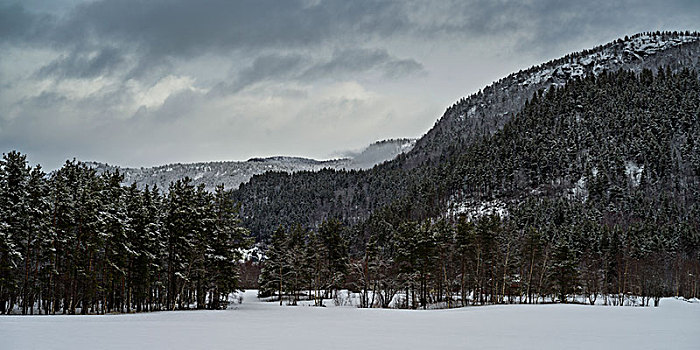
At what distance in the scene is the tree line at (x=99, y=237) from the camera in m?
36.7

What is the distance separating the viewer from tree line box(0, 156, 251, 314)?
36719mm

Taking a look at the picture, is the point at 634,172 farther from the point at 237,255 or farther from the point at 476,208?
the point at 237,255

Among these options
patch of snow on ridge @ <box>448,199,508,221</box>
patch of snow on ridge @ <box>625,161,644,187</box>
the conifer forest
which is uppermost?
patch of snow on ridge @ <box>625,161,644,187</box>

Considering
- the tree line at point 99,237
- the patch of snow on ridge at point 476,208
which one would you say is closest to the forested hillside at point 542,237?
the patch of snow on ridge at point 476,208

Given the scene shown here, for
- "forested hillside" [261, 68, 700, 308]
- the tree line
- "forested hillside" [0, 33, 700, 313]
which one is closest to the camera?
the tree line

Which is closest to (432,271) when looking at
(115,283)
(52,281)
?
(115,283)

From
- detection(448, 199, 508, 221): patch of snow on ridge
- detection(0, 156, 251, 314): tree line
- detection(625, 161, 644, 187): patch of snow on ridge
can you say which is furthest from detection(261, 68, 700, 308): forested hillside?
detection(0, 156, 251, 314): tree line

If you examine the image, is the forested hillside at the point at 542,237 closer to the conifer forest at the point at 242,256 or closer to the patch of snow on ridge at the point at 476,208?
the conifer forest at the point at 242,256

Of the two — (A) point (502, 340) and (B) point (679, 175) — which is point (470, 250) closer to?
(A) point (502, 340)

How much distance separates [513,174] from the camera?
639 feet

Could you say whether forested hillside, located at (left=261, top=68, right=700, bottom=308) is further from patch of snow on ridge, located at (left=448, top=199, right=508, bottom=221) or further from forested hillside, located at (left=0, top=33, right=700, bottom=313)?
patch of snow on ridge, located at (left=448, top=199, right=508, bottom=221)

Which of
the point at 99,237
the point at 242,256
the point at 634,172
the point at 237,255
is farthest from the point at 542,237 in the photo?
the point at 634,172

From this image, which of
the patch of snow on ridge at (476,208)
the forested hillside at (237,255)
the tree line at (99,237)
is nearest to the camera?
the tree line at (99,237)

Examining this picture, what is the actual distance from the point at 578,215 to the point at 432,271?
101 meters
